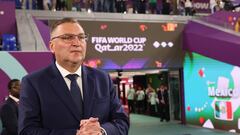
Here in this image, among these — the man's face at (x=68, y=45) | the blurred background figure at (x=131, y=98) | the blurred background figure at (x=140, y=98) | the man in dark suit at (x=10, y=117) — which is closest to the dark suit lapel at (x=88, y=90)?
the man's face at (x=68, y=45)

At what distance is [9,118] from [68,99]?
2212 mm

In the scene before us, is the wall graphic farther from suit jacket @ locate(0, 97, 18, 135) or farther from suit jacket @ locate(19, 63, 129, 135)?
suit jacket @ locate(19, 63, 129, 135)

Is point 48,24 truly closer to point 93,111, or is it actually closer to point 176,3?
point 176,3

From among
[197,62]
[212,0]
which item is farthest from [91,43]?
[212,0]

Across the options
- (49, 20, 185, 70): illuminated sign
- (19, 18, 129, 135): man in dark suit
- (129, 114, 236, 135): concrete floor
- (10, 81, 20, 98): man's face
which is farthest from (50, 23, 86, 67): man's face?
(49, 20, 185, 70): illuminated sign

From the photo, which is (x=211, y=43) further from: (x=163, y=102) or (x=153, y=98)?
(x=153, y=98)

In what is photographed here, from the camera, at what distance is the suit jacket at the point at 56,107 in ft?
6.51

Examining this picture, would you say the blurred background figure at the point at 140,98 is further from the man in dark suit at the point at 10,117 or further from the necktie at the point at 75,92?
the necktie at the point at 75,92

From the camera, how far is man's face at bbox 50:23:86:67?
2053 millimetres

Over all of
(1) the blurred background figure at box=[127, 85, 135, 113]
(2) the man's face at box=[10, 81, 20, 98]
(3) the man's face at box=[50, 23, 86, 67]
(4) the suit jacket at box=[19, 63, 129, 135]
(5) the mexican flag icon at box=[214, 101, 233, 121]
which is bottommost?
(1) the blurred background figure at box=[127, 85, 135, 113]

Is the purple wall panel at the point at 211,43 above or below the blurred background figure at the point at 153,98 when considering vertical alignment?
above

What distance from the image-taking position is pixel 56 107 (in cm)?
199

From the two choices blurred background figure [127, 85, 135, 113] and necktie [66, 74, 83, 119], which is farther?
blurred background figure [127, 85, 135, 113]

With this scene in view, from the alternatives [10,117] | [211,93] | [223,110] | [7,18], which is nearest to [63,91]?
[10,117]
